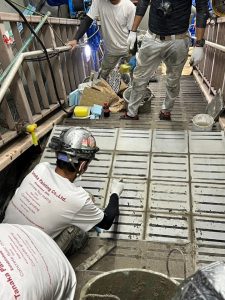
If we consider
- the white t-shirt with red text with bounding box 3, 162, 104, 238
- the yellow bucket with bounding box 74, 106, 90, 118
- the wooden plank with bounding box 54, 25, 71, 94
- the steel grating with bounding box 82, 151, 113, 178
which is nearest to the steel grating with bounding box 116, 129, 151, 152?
the steel grating with bounding box 82, 151, 113, 178

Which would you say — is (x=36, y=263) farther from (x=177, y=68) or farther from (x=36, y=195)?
(x=177, y=68)

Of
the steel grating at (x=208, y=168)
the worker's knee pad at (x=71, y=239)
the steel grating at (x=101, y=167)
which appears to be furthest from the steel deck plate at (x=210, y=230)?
the steel grating at (x=101, y=167)

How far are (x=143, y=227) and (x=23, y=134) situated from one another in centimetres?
202

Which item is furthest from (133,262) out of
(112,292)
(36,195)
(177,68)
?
(177,68)

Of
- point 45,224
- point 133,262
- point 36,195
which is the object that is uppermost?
point 36,195

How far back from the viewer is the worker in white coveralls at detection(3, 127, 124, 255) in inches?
80.7

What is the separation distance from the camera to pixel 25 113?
367 centimetres

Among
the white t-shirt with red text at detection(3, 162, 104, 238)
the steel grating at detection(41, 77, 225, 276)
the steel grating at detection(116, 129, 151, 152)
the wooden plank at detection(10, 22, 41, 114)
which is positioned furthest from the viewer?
the steel grating at detection(116, 129, 151, 152)

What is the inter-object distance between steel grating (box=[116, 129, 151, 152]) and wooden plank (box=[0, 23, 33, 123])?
130 cm

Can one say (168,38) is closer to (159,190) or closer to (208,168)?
(208,168)

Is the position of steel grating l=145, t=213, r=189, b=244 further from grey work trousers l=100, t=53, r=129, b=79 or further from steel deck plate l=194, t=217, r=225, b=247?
grey work trousers l=100, t=53, r=129, b=79

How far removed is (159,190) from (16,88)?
85.7 inches

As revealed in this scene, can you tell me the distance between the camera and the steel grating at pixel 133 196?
2973 mm

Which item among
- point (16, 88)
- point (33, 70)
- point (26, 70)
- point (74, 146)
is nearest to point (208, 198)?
point (74, 146)
